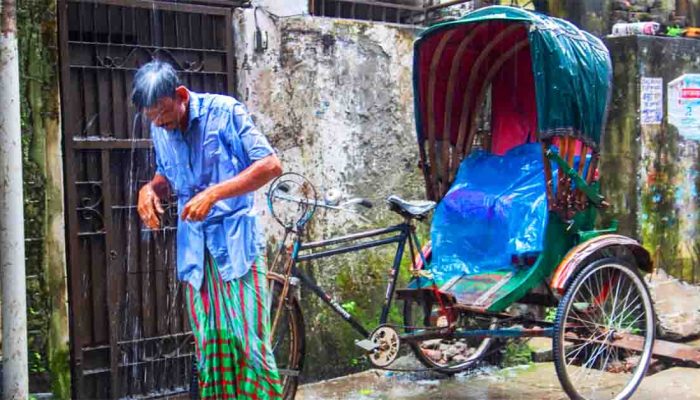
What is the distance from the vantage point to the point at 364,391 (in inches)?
232

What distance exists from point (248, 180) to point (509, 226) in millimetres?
2466

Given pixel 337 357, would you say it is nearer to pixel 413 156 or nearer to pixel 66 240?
pixel 413 156

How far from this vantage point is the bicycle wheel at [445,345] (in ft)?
18.7

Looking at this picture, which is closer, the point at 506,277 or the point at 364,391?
the point at 506,277

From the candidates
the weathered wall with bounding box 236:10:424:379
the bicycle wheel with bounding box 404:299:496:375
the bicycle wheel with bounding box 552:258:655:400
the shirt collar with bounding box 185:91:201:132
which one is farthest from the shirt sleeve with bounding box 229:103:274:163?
the bicycle wheel with bounding box 552:258:655:400

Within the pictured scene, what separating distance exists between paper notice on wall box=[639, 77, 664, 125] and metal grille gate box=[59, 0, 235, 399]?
12.0 ft

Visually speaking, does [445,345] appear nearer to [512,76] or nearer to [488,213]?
[488,213]

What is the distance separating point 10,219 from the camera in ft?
14.7

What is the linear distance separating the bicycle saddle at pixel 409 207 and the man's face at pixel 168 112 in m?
1.82

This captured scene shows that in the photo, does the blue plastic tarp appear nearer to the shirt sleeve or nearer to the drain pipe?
the shirt sleeve

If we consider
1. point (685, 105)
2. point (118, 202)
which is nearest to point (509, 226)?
point (118, 202)

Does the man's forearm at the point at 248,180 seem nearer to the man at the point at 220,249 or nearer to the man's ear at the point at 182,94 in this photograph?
the man at the point at 220,249

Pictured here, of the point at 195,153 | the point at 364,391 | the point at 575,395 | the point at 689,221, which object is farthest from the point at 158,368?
the point at 689,221

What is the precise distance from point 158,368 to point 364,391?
1.37m
